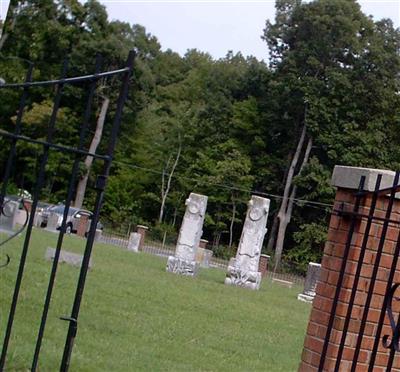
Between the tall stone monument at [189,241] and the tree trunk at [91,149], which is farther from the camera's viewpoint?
the tree trunk at [91,149]

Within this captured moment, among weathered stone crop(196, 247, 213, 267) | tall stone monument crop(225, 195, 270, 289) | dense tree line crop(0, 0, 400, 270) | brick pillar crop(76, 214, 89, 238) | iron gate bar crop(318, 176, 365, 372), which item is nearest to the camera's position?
iron gate bar crop(318, 176, 365, 372)

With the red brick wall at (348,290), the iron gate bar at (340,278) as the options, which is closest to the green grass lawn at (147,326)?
the red brick wall at (348,290)

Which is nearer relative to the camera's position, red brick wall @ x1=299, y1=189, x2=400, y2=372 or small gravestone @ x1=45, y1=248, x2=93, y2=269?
red brick wall @ x1=299, y1=189, x2=400, y2=372

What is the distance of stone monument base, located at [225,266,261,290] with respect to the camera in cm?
2158

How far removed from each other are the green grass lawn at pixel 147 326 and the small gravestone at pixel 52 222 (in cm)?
1385

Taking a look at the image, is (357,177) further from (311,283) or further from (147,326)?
(311,283)

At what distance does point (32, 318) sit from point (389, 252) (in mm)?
5237

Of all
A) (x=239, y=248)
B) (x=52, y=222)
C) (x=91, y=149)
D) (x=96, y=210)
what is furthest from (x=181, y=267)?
(x=91, y=149)

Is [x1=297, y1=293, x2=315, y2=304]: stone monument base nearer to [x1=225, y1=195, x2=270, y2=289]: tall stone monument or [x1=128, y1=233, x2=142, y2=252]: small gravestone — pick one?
[x1=225, y1=195, x2=270, y2=289]: tall stone monument

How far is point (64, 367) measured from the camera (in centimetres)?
387

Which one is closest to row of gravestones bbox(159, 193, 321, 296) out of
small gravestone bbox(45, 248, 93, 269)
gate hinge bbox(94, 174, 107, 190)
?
small gravestone bbox(45, 248, 93, 269)

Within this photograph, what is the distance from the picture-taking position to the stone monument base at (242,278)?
2158 centimetres

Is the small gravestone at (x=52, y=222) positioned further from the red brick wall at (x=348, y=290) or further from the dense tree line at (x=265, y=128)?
the red brick wall at (x=348, y=290)

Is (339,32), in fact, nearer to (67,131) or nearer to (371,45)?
(371,45)
